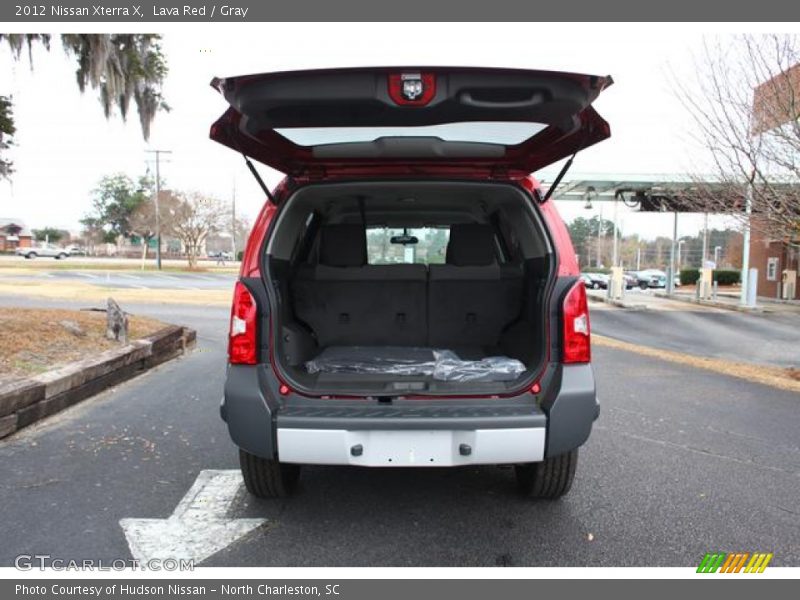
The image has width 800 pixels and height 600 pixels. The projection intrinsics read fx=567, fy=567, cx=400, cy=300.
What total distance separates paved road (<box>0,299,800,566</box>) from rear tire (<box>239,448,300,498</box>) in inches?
3.3

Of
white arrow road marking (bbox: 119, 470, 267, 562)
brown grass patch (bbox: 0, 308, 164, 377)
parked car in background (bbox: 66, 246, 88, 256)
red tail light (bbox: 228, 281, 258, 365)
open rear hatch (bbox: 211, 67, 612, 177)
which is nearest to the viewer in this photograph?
open rear hatch (bbox: 211, 67, 612, 177)

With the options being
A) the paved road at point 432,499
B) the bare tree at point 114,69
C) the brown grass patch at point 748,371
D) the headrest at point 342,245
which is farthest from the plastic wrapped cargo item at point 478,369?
the bare tree at point 114,69

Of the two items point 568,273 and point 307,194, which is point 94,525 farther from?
point 568,273

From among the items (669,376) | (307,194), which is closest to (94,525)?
(307,194)

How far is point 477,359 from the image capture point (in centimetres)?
379

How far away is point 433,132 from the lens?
281 centimetres

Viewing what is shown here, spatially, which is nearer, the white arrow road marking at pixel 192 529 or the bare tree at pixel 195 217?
the white arrow road marking at pixel 192 529

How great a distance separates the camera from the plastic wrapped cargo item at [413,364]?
3326mm

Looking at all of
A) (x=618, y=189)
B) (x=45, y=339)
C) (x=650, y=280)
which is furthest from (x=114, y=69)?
(x=650, y=280)

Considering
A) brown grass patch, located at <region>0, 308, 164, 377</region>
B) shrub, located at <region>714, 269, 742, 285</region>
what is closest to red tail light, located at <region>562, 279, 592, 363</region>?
brown grass patch, located at <region>0, 308, 164, 377</region>

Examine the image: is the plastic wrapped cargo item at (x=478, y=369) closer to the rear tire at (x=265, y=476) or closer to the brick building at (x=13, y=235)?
the rear tire at (x=265, y=476)

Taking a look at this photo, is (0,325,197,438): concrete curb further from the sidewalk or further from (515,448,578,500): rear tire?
the sidewalk

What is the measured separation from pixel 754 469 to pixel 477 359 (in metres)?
1.94

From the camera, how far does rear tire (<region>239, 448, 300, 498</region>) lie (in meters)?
2.94
